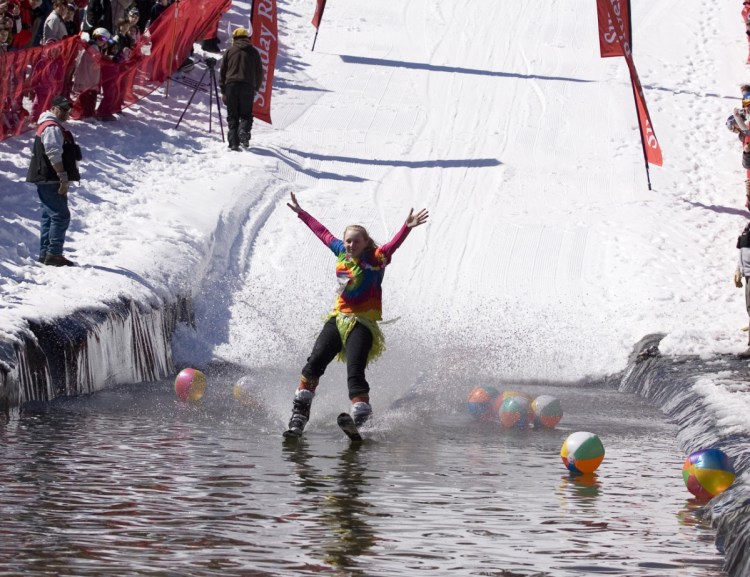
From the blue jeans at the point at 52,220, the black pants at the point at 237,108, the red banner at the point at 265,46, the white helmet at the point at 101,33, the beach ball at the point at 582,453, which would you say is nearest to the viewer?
the beach ball at the point at 582,453

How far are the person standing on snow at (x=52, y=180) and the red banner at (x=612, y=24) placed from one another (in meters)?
8.87

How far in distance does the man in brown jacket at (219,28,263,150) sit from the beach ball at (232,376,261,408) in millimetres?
8606

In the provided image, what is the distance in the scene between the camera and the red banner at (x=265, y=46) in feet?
66.6

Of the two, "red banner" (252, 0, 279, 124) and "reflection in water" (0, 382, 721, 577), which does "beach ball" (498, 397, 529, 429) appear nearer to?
"reflection in water" (0, 382, 721, 577)

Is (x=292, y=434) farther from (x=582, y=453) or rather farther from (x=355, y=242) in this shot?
(x=582, y=453)

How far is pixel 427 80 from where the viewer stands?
24078 mm

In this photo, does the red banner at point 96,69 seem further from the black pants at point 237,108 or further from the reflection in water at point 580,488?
the reflection in water at point 580,488

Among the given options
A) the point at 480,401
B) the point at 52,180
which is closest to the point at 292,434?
the point at 480,401

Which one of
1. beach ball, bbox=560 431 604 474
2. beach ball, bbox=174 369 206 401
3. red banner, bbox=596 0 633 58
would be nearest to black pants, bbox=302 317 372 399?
beach ball, bbox=174 369 206 401

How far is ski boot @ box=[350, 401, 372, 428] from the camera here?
989cm

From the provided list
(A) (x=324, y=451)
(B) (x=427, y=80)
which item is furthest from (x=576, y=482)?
(B) (x=427, y=80)

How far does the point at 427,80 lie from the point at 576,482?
16.6 metres

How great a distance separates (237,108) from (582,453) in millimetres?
12348

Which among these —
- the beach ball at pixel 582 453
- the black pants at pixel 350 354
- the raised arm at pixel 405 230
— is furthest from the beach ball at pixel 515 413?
the beach ball at pixel 582 453
